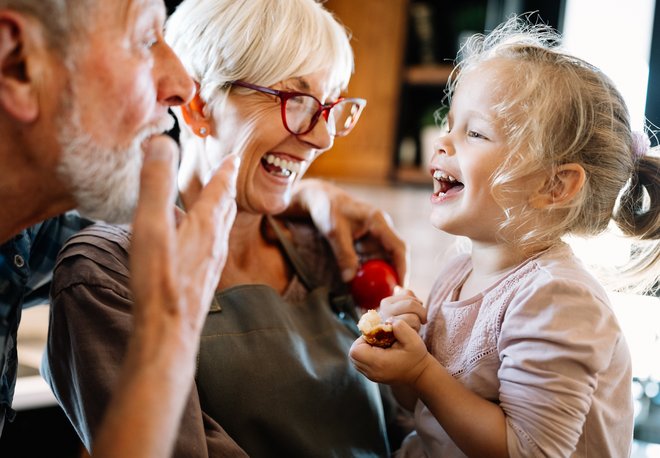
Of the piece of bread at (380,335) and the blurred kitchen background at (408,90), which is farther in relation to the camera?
the blurred kitchen background at (408,90)

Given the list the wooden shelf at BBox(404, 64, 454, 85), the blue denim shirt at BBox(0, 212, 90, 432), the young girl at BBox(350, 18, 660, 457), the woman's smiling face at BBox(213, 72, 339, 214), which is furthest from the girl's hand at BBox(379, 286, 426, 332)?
the wooden shelf at BBox(404, 64, 454, 85)

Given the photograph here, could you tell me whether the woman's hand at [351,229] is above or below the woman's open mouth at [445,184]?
below

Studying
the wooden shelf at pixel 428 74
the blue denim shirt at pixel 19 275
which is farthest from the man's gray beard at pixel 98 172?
the wooden shelf at pixel 428 74

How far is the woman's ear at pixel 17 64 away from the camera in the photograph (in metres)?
0.91

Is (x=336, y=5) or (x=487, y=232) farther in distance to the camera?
(x=336, y=5)

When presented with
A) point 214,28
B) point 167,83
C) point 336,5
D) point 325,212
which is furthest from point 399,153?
point 167,83

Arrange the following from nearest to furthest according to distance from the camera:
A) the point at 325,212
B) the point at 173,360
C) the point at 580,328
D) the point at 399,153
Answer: the point at 173,360
the point at 580,328
the point at 325,212
the point at 399,153

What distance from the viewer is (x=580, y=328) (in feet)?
3.41

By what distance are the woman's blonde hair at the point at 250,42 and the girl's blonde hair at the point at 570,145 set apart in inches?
16.5

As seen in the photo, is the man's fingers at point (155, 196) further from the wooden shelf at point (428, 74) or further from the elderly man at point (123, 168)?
the wooden shelf at point (428, 74)

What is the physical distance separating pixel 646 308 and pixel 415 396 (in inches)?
29.6

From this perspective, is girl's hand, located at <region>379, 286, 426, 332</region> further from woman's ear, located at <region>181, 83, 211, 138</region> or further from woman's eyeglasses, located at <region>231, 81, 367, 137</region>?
woman's ear, located at <region>181, 83, 211, 138</region>

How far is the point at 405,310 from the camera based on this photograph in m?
1.29

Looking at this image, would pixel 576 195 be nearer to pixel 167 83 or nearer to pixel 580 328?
pixel 580 328
